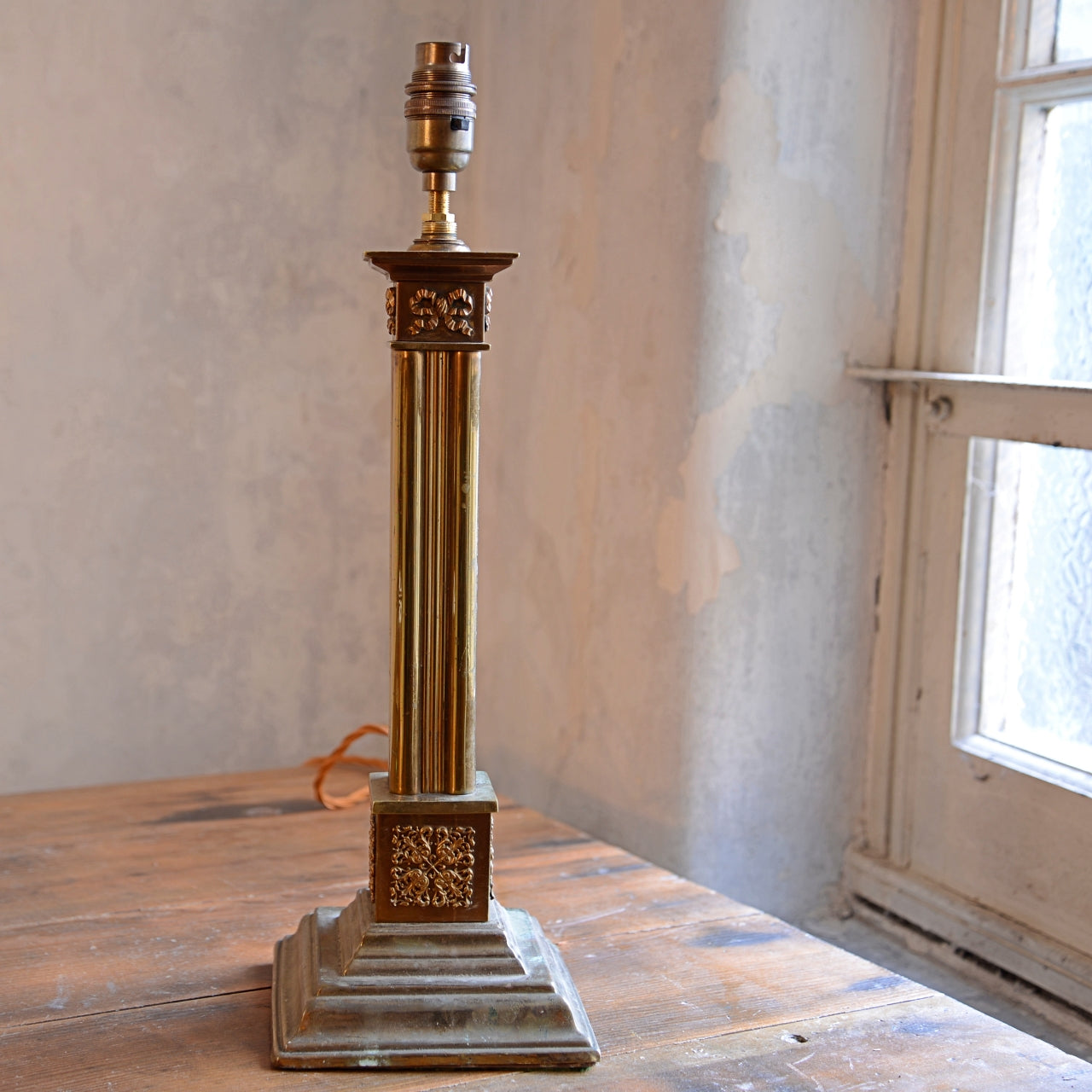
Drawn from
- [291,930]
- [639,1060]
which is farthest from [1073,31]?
[291,930]

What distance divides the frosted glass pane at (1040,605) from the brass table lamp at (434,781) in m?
0.76

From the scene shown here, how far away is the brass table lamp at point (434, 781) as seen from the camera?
1.23m

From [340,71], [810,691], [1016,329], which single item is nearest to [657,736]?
[810,691]

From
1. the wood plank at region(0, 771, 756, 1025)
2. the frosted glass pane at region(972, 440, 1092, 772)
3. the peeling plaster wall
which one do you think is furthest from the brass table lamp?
the frosted glass pane at region(972, 440, 1092, 772)

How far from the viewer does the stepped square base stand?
4.04ft

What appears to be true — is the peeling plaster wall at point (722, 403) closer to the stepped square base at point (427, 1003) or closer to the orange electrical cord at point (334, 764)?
the orange electrical cord at point (334, 764)

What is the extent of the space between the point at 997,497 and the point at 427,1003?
967 mm

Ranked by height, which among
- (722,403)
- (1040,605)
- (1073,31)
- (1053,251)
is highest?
(1073,31)

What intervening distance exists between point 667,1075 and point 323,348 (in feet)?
4.54

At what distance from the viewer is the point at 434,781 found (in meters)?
1.30

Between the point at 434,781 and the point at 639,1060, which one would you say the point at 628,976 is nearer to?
the point at 639,1060

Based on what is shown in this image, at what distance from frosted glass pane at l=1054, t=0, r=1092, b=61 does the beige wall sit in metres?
0.23

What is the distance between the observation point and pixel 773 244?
1827 mm

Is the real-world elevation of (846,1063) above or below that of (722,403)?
below
